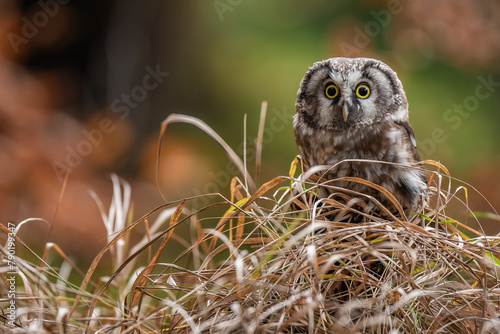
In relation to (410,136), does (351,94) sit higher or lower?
higher

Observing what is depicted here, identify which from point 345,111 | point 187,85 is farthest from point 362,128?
point 187,85

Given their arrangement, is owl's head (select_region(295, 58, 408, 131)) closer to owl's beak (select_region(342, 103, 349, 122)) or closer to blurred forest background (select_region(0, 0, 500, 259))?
owl's beak (select_region(342, 103, 349, 122))

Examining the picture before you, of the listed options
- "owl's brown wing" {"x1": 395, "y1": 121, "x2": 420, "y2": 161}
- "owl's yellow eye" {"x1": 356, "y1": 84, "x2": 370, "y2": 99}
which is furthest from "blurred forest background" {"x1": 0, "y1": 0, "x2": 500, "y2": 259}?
"owl's yellow eye" {"x1": 356, "y1": 84, "x2": 370, "y2": 99}

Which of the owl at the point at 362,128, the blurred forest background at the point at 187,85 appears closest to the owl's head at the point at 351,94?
the owl at the point at 362,128

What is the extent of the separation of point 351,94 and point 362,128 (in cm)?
13

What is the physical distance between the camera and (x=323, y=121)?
6.31ft

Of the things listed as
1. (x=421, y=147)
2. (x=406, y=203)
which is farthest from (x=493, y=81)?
(x=406, y=203)

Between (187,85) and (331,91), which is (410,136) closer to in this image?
(331,91)

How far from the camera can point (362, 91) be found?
1879mm

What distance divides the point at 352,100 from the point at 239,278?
3.12 ft

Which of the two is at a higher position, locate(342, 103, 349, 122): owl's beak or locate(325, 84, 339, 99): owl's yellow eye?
locate(325, 84, 339, 99): owl's yellow eye

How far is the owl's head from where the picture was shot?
72.6 inches

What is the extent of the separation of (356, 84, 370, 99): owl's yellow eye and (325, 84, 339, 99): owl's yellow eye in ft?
0.25

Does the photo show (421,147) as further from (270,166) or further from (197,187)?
(197,187)
